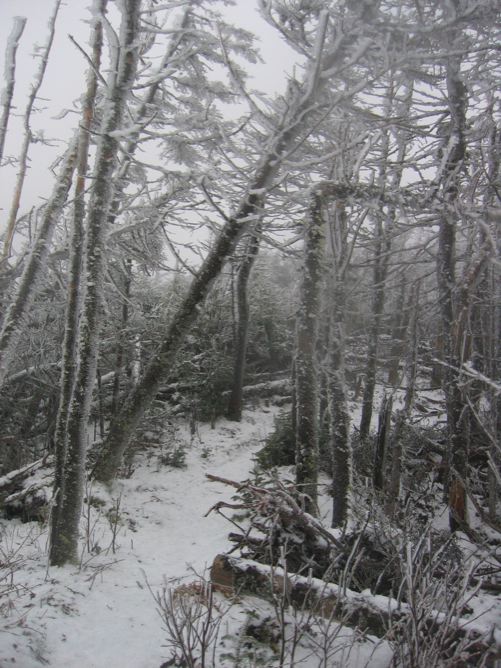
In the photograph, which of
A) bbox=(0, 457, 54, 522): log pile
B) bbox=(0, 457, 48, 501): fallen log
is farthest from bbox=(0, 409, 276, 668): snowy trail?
bbox=(0, 457, 48, 501): fallen log

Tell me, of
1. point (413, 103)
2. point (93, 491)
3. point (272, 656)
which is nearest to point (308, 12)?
point (413, 103)

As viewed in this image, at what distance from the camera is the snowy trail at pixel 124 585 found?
10.5 ft

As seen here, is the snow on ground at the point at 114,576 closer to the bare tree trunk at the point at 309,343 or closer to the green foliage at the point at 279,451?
the green foliage at the point at 279,451

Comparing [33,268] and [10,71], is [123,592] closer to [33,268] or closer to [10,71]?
[33,268]

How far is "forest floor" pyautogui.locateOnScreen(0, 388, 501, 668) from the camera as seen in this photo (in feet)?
10.1

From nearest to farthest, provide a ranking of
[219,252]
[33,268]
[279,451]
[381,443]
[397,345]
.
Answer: [219,252], [33,268], [381,443], [279,451], [397,345]

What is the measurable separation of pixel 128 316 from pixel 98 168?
741 centimetres

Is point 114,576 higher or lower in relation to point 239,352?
lower

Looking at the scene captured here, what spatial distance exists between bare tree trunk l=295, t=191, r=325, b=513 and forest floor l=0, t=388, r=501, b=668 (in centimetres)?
190

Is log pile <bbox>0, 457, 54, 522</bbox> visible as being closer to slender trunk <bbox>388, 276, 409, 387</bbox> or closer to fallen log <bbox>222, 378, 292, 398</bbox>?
slender trunk <bbox>388, 276, 409, 387</bbox>

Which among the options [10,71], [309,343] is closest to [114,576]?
[309,343]

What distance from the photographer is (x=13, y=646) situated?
3.09m

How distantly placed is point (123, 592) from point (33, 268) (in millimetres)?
4821

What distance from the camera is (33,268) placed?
629 centimetres
